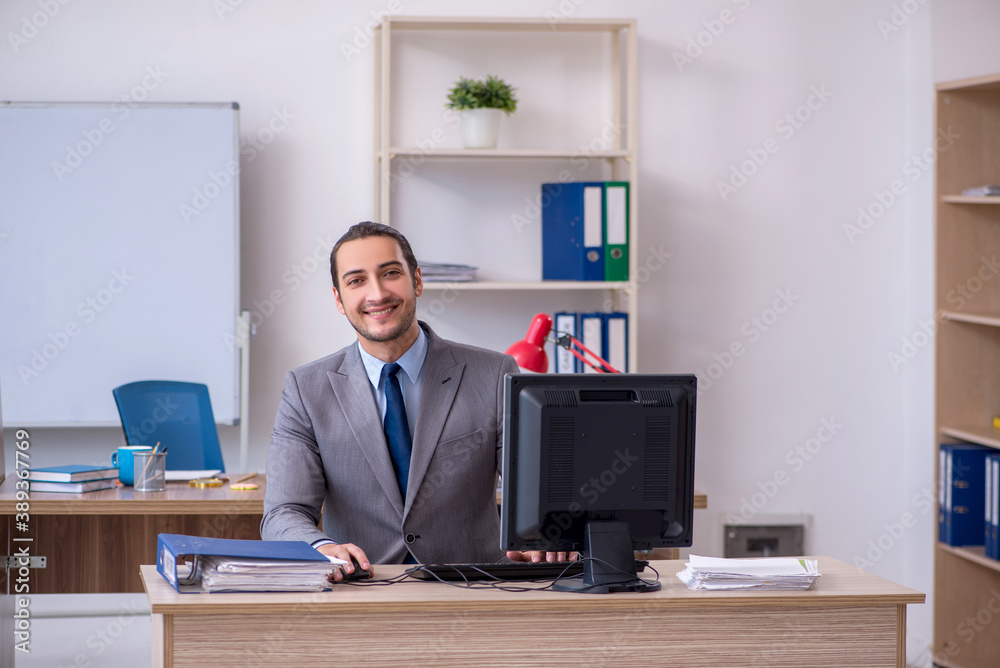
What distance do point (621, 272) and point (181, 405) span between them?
5.27ft

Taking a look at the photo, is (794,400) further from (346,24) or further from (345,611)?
(345,611)

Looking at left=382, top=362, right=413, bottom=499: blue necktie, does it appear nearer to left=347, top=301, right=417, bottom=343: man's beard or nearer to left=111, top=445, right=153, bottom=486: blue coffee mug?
left=347, top=301, right=417, bottom=343: man's beard

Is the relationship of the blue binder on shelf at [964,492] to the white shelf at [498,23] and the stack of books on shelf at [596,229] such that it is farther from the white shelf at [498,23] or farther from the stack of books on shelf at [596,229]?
the white shelf at [498,23]

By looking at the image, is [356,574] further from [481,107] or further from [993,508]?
[993,508]

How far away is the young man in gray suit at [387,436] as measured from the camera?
202cm

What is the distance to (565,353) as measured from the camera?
3475mm

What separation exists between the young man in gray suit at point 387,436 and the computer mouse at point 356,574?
0.26m

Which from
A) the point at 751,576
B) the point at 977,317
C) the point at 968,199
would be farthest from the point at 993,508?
the point at 751,576

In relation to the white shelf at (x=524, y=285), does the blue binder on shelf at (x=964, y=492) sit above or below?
below

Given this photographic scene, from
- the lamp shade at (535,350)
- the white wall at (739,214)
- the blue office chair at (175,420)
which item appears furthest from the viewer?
the white wall at (739,214)

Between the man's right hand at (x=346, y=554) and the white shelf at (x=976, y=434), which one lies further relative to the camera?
the white shelf at (x=976, y=434)

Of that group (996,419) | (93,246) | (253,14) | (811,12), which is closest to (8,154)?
(93,246)

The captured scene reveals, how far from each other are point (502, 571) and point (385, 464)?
15.3 inches

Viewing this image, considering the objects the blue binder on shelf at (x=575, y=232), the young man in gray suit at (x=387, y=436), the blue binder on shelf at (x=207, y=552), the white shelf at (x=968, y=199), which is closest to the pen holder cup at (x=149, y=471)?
the young man in gray suit at (x=387, y=436)
